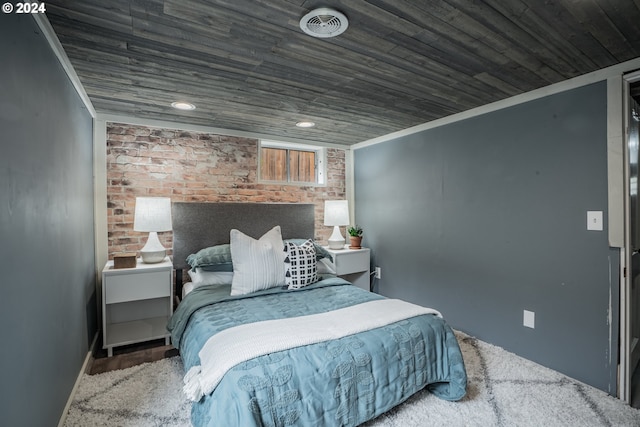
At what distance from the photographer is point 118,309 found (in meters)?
2.96

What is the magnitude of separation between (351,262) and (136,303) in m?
2.33

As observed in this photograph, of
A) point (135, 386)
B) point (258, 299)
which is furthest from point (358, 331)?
point (135, 386)

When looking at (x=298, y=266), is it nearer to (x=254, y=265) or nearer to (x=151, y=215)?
(x=254, y=265)

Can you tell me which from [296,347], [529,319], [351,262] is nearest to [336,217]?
[351,262]

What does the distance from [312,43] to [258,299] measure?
1.83 metres

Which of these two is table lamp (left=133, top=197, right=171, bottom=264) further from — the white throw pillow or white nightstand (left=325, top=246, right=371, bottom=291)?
white nightstand (left=325, top=246, right=371, bottom=291)

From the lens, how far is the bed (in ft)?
4.91

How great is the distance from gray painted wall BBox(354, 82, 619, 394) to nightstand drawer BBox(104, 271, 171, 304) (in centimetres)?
258

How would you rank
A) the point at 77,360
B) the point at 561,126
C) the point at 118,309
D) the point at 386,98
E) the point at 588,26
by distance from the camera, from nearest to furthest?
the point at 588,26 → the point at 77,360 → the point at 561,126 → the point at 386,98 → the point at 118,309

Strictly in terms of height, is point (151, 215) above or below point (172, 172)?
below

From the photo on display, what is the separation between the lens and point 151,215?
2.92 meters

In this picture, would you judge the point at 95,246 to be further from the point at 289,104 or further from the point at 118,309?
the point at 289,104

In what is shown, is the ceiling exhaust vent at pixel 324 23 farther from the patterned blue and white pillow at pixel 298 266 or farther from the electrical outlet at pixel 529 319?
the electrical outlet at pixel 529 319

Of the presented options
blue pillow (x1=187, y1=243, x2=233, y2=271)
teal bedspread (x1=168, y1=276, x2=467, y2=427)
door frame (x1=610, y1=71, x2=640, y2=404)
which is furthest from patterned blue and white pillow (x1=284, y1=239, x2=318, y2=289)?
door frame (x1=610, y1=71, x2=640, y2=404)
